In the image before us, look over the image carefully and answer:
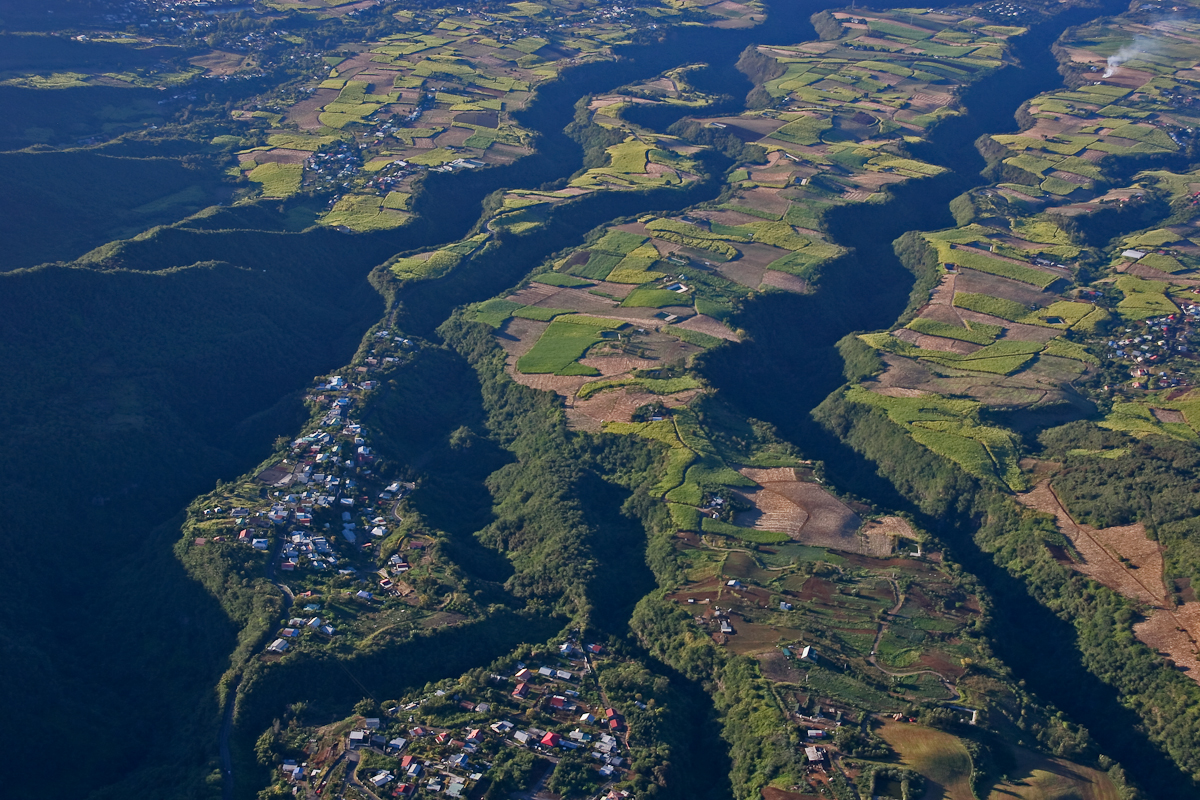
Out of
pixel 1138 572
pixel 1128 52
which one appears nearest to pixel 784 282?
pixel 1138 572

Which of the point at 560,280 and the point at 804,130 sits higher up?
the point at 804,130

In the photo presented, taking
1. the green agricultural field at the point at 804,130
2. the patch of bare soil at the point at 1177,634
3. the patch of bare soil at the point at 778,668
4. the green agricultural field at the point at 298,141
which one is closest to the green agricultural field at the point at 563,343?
the patch of bare soil at the point at 778,668

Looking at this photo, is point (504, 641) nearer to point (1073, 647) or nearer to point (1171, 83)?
point (1073, 647)

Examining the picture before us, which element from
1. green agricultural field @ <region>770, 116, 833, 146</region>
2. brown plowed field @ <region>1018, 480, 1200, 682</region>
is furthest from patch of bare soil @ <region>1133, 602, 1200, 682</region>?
Result: green agricultural field @ <region>770, 116, 833, 146</region>

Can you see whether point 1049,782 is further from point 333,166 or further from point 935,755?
point 333,166

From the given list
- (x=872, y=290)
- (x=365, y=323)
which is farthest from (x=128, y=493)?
(x=872, y=290)

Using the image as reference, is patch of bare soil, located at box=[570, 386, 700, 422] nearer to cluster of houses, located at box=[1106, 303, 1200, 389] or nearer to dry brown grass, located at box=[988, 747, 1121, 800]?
dry brown grass, located at box=[988, 747, 1121, 800]

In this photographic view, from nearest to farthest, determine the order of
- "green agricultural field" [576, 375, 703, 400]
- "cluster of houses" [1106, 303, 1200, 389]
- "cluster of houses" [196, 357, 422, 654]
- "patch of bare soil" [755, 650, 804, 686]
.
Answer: "patch of bare soil" [755, 650, 804, 686]
"cluster of houses" [196, 357, 422, 654]
"green agricultural field" [576, 375, 703, 400]
"cluster of houses" [1106, 303, 1200, 389]
